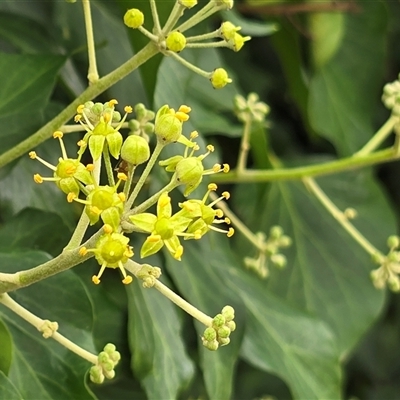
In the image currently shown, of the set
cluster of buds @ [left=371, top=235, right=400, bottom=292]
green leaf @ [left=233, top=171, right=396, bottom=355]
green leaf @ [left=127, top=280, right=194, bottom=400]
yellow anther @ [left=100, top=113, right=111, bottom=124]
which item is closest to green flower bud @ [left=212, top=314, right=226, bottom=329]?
yellow anther @ [left=100, top=113, right=111, bottom=124]

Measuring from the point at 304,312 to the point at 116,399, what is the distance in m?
0.24

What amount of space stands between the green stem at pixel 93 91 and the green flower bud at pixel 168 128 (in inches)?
3.2

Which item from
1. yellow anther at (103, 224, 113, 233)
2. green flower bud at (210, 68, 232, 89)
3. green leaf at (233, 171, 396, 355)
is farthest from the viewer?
green leaf at (233, 171, 396, 355)

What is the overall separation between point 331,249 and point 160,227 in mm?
677

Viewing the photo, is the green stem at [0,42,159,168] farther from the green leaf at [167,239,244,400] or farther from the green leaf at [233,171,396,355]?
the green leaf at [233,171,396,355]

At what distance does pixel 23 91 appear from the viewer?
534 mm

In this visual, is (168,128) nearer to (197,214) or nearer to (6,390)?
(197,214)

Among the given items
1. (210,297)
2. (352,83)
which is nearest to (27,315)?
(210,297)

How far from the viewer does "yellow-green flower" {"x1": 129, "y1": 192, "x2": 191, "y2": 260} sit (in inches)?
12.7

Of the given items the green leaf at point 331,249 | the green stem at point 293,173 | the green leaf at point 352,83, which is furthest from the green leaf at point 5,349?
the green leaf at point 352,83

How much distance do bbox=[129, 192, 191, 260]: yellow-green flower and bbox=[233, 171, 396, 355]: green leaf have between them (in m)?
0.55

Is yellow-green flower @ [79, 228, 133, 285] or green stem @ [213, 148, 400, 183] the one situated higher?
green stem @ [213, 148, 400, 183]

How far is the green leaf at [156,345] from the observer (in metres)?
0.58

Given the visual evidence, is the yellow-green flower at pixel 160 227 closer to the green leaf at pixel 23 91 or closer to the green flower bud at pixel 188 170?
the green flower bud at pixel 188 170
